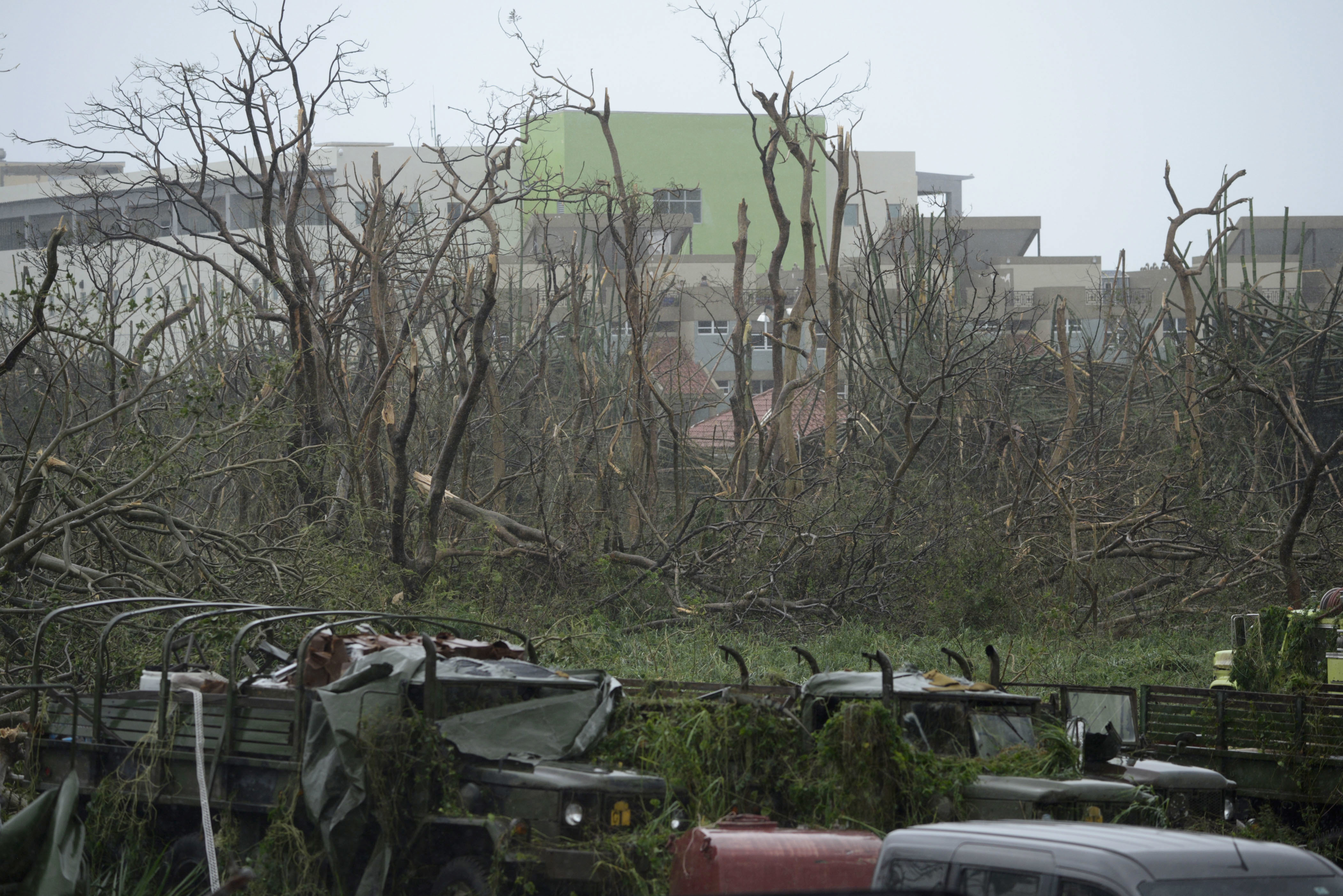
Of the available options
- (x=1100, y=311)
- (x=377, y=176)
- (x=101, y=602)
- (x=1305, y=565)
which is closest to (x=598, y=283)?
(x=377, y=176)

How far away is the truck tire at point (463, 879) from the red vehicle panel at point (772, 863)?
130 cm

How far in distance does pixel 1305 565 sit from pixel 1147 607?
7.19ft

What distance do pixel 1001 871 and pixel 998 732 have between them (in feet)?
11.2

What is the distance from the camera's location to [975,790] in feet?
21.4

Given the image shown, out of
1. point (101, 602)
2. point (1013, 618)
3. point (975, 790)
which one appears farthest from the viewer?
point (1013, 618)

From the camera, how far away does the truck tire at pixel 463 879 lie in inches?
246

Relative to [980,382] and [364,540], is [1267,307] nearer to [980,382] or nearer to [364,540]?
[980,382]

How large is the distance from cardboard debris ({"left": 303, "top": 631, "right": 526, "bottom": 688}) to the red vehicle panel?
9.05 ft

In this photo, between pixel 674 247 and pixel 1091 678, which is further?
pixel 674 247

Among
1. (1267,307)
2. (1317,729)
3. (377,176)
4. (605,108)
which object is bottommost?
(1317,729)

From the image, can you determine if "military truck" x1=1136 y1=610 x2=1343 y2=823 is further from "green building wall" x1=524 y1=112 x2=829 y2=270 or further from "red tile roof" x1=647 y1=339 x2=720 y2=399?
"green building wall" x1=524 y1=112 x2=829 y2=270

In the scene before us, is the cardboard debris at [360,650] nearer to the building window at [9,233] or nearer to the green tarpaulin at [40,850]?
the green tarpaulin at [40,850]

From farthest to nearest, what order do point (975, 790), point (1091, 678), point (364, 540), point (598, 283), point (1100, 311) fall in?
1. point (1100, 311)
2. point (598, 283)
3. point (364, 540)
4. point (1091, 678)
5. point (975, 790)

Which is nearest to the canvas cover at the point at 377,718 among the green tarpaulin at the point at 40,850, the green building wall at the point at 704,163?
the green tarpaulin at the point at 40,850
